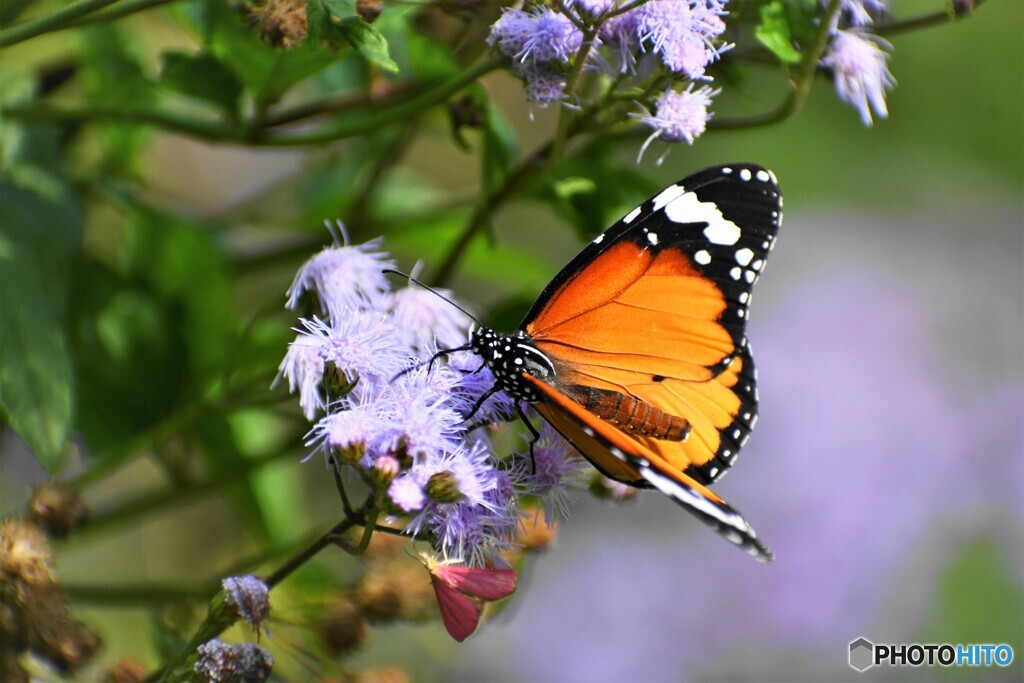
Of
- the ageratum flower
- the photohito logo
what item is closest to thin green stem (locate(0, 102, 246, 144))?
the ageratum flower

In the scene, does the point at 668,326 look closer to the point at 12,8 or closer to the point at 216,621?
the point at 216,621

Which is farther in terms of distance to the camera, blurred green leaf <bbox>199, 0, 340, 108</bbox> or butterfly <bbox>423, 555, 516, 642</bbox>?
blurred green leaf <bbox>199, 0, 340, 108</bbox>

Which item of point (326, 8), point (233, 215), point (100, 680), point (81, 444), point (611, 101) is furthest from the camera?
point (233, 215)

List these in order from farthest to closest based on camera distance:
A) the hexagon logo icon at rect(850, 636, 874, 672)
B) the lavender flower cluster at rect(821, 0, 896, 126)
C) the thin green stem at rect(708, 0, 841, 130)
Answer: the hexagon logo icon at rect(850, 636, 874, 672), the lavender flower cluster at rect(821, 0, 896, 126), the thin green stem at rect(708, 0, 841, 130)

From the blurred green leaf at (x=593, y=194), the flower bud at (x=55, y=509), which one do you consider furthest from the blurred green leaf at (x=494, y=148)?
the flower bud at (x=55, y=509)

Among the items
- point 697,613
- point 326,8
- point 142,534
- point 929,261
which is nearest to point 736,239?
point 326,8

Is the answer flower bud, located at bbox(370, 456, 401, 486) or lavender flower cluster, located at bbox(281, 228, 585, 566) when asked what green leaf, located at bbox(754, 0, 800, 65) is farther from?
flower bud, located at bbox(370, 456, 401, 486)

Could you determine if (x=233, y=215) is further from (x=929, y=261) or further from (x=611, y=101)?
(x=929, y=261)
